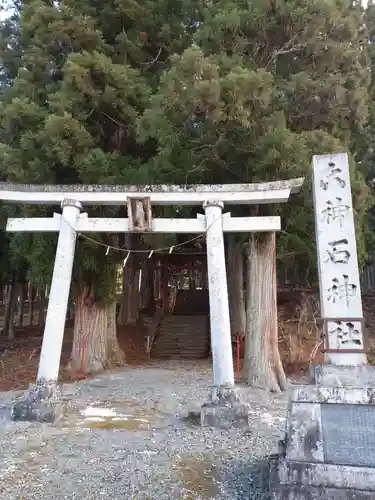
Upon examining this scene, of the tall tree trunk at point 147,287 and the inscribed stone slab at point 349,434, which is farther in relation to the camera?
the tall tree trunk at point 147,287

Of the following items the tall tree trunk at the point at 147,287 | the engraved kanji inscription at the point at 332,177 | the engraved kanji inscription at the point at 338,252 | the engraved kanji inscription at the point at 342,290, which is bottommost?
the engraved kanji inscription at the point at 342,290

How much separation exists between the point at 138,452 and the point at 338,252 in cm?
308

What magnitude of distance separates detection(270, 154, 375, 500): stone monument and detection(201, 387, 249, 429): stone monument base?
211 cm

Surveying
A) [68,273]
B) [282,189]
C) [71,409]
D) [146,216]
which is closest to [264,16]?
[282,189]

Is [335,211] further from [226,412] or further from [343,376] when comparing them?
[226,412]

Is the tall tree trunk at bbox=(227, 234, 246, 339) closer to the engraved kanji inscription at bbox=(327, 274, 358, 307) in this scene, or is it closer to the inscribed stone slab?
the engraved kanji inscription at bbox=(327, 274, 358, 307)

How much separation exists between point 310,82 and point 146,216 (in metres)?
4.14

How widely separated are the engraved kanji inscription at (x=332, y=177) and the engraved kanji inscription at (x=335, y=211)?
0.63ft

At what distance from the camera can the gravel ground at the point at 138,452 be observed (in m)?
3.70

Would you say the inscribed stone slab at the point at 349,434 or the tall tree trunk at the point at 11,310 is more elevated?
the tall tree trunk at the point at 11,310

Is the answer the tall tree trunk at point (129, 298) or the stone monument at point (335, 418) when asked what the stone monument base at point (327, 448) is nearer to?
the stone monument at point (335, 418)

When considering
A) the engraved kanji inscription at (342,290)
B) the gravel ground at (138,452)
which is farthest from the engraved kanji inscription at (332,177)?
the gravel ground at (138,452)

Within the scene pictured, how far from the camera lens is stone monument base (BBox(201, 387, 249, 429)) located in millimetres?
5695

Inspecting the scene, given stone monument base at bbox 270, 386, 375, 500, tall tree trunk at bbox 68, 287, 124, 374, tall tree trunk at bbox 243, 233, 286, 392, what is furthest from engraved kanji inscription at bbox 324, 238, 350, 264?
tall tree trunk at bbox 68, 287, 124, 374
